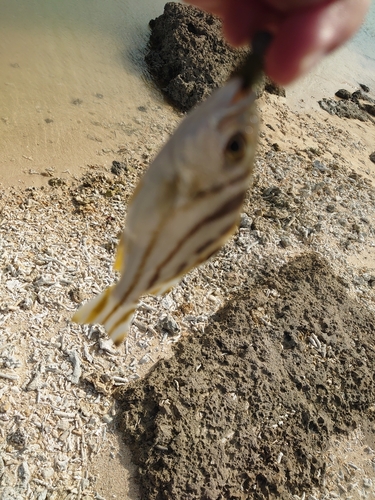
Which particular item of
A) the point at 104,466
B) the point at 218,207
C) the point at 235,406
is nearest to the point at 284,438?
the point at 235,406

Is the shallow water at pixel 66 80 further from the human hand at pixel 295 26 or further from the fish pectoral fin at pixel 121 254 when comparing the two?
the human hand at pixel 295 26

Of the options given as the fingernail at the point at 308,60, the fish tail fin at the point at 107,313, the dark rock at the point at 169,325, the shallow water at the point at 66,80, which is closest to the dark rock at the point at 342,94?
the shallow water at the point at 66,80

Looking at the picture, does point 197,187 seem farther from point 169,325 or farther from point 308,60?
point 169,325

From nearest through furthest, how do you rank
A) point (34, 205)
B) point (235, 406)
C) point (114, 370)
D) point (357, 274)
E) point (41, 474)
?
point (41, 474) < point (235, 406) < point (114, 370) < point (34, 205) < point (357, 274)

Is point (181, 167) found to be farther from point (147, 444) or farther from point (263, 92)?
point (263, 92)

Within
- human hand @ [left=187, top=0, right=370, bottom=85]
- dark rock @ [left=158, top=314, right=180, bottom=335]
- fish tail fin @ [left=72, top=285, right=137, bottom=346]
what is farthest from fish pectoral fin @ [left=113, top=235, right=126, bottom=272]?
dark rock @ [left=158, top=314, right=180, bottom=335]

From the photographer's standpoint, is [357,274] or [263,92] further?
[263,92]
